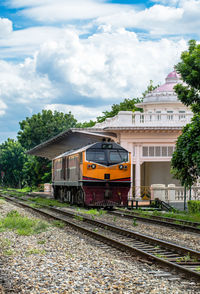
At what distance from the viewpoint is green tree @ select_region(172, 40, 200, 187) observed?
19188mm

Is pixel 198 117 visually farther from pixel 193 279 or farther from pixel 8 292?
pixel 8 292

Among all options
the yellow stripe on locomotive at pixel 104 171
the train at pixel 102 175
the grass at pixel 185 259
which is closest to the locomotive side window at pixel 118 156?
the train at pixel 102 175

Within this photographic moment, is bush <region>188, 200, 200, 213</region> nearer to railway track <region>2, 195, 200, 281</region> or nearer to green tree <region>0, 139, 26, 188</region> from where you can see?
railway track <region>2, 195, 200, 281</region>

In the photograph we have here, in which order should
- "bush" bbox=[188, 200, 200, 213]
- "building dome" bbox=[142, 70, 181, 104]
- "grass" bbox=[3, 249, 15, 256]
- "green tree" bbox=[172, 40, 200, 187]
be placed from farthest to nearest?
1. "building dome" bbox=[142, 70, 181, 104]
2. "bush" bbox=[188, 200, 200, 213]
3. "green tree" bbox=[172, 40, 200, 187]
4. "grass" bbox=[3, 249, 15, 256]

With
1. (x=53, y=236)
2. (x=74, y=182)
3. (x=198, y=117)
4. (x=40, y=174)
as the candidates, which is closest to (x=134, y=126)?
(x=74, y=182)

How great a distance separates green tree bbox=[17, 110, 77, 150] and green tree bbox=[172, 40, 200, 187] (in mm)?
53205

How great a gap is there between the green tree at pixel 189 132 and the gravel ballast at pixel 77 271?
27.8 feet

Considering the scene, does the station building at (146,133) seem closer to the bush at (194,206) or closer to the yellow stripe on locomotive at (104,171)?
the yellow stripe on locomotive at (104,171)

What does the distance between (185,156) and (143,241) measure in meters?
7.60

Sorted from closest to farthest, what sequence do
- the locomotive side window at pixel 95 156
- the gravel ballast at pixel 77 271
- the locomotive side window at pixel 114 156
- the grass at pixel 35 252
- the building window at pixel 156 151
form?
the gravel ballast at pixel 77 271
the grass at pixel 35 252
the locomotive side window at pixel 95 156
the locomotive side window at pixel 114 156
the building window at pixel 156 151

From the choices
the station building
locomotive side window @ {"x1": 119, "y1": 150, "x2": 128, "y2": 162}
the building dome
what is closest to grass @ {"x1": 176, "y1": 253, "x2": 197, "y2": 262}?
locomotive side window @ {"x1": 119, "y1": 150, "x2": 128, "y2": 162}

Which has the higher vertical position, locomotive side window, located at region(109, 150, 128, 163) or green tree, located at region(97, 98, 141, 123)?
green tree, located at region(97, 98, 141, 123)

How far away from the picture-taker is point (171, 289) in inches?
281

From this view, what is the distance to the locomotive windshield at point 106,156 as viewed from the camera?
23609 mm
